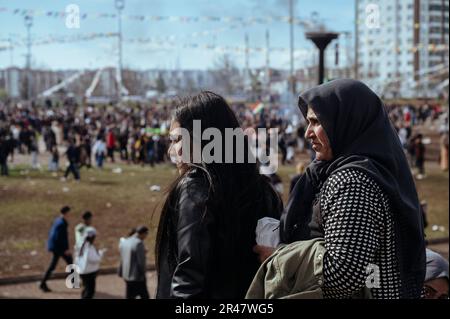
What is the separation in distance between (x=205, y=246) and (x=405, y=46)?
3565cm

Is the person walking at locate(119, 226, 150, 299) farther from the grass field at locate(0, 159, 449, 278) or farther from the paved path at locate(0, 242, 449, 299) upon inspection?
the grass field at locate(0, 159, 449, 278)

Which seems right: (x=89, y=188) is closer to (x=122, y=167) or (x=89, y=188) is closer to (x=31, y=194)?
(x=31, y=194)

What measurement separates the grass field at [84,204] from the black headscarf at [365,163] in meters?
9.30

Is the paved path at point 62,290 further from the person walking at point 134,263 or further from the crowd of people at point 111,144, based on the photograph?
the crowd of people at point 111,144

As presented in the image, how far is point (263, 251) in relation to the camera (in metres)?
2.49

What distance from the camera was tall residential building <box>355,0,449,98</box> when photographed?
33719 millimetres

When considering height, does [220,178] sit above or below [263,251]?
above

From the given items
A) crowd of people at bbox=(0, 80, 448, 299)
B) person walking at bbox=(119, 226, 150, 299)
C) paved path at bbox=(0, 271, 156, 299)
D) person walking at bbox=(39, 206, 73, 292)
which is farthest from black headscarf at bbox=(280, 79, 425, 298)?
person walking at bbox=(39, 206, 73, 292)

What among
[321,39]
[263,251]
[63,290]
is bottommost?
[63,290]

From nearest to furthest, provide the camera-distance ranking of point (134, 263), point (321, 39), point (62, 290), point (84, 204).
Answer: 1. point (321, 39)
2. point (134, 263)
3. point (62, 290)
4. point (84, 204)

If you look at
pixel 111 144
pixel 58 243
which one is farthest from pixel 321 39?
pixel 111 144

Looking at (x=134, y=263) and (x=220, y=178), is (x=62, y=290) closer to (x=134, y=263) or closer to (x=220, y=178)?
(x=134, y=263)

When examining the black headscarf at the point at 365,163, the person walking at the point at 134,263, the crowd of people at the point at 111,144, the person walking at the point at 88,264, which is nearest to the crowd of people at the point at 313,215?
the black headscarf at the point at 365,163

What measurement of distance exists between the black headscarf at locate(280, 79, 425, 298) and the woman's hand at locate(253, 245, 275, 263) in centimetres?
10
